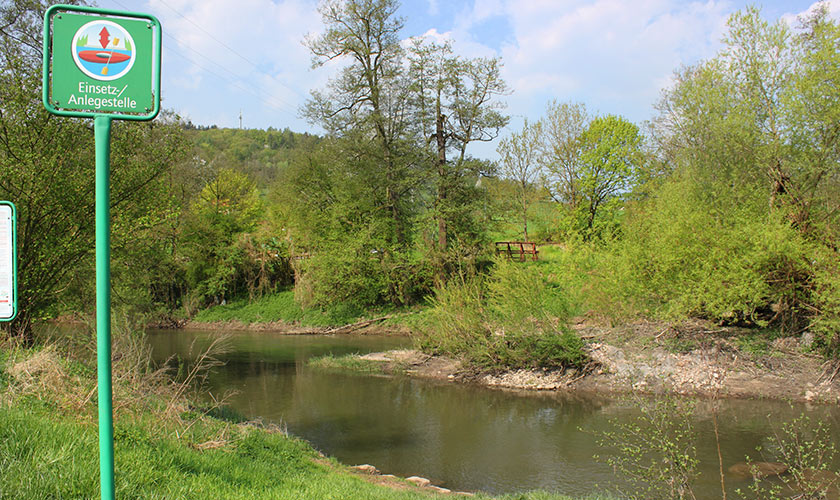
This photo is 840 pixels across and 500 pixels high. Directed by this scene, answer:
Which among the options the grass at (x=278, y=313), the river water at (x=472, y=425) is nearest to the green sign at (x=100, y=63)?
the river water at (x=472, y=425)

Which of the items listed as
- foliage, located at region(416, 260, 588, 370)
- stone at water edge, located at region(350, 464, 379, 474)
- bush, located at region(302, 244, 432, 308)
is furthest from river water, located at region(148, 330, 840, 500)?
bush, located at region(302, 244, 432, 308)

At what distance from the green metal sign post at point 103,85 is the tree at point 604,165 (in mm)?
34616

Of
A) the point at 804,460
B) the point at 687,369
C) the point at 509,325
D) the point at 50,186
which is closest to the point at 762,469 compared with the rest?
the point at 804,460

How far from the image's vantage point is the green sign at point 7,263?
3.38 m

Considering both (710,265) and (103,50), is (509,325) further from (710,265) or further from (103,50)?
(103,50)

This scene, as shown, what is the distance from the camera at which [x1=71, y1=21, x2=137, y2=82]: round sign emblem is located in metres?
3.31

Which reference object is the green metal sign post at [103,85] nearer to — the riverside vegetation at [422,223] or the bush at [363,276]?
the riverside vegetation at [422,223]

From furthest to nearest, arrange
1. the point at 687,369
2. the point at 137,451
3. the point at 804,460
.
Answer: the point at 687,369 < the point at 804,460 < the point at 137,451

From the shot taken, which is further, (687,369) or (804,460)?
(687,369)

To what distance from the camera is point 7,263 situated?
11.2ft

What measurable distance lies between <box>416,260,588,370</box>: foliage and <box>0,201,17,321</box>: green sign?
1549 centimetres

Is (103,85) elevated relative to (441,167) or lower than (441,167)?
lower

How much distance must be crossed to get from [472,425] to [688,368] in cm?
697

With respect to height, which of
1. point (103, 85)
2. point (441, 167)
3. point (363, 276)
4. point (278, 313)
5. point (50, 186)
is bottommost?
point (278, 313)
